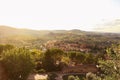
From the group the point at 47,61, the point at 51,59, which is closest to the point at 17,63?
the point at 47,61

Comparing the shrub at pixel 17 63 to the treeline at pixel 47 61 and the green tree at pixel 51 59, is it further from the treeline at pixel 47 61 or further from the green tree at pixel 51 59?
the green tree at pixel 51 59

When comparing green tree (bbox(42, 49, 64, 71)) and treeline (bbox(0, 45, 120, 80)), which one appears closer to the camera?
treeline (bbox(0, 45, 120, 80))

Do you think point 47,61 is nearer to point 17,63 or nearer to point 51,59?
point 51,59

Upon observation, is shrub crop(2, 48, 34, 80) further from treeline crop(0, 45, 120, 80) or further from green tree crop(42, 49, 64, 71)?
green tree crop(42, 49, 64, 71)

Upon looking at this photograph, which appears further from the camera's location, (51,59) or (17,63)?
(51,59)

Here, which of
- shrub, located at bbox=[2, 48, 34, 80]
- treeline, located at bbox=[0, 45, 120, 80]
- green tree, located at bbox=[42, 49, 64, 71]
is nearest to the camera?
treeline, located at bbox=[0, 45, 120, 80]

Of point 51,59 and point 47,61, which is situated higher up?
point 51,59

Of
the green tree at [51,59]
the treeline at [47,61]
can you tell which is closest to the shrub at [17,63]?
the treeline at [47,61]

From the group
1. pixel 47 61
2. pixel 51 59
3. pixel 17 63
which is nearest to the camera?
pixel 17 63

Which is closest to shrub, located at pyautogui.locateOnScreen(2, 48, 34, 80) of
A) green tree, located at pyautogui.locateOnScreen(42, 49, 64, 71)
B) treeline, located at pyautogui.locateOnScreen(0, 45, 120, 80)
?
treeline, located at pyautogui.locateOnScreen(0, 45, 120, 80)

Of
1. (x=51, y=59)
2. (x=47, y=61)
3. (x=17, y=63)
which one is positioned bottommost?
(x=47, y=61)

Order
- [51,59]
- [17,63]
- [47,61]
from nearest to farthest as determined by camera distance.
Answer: [17,63] → [47,61] → [51,59]

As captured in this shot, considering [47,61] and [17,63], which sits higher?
[17,63]
